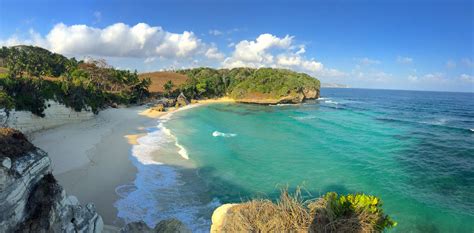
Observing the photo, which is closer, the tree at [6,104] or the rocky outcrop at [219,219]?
the rocky outcrop at [219,219]

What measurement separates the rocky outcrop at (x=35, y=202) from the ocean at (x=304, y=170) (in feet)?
17.8

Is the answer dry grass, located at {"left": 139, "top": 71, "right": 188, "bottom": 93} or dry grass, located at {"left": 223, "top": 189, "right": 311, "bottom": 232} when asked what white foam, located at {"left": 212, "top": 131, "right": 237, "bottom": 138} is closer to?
dry grass, located at {"left": 223, "top": 189, "right": 311, "bottom": 232}

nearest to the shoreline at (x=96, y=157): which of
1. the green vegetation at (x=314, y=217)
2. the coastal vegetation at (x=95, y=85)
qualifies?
the coastal vegetation at (x=95, y=85)

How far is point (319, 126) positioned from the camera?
45.4 meters

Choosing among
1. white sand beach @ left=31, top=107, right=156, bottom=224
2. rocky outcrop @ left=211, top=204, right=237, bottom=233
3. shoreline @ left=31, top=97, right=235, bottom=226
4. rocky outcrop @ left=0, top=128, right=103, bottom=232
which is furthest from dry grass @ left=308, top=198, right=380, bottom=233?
white sand beach @ left=31, top=107, right=156, bottom=224

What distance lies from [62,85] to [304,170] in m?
29.5

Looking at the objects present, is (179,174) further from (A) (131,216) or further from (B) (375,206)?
(B) (375,206)

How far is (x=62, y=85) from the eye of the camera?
3638 centimetres

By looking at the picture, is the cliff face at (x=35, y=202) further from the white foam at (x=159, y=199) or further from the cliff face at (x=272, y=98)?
the cliff face at (x=272, y=98)

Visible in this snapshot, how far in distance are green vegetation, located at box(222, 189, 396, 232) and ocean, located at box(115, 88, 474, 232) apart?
368 centimetres

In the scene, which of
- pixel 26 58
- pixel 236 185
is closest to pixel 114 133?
pixel 236 185

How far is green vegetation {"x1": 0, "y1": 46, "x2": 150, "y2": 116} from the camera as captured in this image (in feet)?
98.7

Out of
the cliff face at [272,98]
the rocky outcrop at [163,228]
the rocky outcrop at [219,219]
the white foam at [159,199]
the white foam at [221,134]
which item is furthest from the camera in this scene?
the cliff face at [272,98]

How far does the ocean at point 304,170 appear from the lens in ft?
57.1
